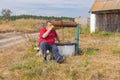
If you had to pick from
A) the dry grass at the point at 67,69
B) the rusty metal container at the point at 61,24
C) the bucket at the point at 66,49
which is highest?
the rusty metal container at the point at 61,24

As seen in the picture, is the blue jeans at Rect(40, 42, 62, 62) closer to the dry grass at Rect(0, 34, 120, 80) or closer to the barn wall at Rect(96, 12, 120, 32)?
the dry grass at Rect(0, 34, 120, 80)

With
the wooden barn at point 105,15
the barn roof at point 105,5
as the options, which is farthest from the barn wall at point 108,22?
the barn roof at point 105,5

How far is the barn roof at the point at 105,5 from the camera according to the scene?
75.1 ft

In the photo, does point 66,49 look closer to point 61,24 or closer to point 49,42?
point 61,24

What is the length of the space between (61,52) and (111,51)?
175cm

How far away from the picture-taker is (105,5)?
79.0 ft

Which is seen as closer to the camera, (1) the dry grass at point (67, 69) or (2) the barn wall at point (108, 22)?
(1) the dry grass at point (67, 69)

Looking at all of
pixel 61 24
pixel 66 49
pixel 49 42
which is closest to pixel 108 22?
pixel 61 24

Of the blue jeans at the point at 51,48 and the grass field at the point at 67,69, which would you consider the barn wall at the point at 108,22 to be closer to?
the grass field at the point at 67,69

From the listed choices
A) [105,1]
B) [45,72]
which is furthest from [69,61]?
[105,1]

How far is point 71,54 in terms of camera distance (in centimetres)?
1109

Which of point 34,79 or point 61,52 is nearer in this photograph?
point 34,79

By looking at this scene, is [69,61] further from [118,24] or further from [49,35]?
[118,24]

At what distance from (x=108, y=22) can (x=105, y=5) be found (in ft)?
3.92
